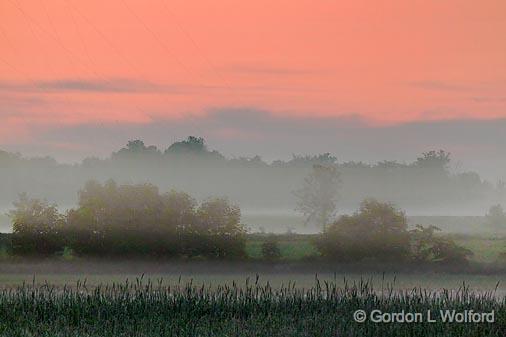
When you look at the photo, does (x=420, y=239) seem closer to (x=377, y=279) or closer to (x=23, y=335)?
(x=377, y=279)

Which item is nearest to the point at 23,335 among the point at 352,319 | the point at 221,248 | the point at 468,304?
the point at 352,319

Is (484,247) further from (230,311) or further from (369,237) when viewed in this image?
(230,311)

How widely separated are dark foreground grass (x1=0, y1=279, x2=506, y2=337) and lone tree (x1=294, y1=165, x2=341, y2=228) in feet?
283

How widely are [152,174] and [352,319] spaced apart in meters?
73.5

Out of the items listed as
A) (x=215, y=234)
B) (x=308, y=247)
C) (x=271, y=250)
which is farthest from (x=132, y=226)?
(x=308, y=247)

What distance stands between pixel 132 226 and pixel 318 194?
199 feet

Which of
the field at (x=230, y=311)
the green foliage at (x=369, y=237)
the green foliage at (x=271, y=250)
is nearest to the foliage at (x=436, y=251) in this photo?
the green foliage at (x=369, y=237)

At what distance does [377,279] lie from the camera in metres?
61.9

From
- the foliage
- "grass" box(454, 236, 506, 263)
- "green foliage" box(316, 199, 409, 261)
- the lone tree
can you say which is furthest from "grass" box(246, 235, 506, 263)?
the lone tree

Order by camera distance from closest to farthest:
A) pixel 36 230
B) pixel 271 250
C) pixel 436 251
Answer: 1. pixel 436 251
2. pixel 36 230
3. pixel 271 250

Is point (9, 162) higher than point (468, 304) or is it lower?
higher

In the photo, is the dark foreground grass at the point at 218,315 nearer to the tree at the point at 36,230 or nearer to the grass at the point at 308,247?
the tree at the point at 36,230

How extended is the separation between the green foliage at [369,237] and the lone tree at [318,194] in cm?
5425

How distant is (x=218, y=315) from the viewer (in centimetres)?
3077
